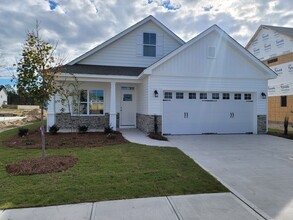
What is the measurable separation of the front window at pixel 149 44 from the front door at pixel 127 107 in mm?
2749

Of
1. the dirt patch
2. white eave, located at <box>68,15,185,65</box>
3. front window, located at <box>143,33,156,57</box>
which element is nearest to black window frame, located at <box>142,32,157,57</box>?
front window, located at <box>143,33,156,57</box>

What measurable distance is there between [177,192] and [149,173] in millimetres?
1180

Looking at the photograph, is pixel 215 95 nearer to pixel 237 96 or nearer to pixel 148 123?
pixel 237 96

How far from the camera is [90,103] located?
1355 centimetres

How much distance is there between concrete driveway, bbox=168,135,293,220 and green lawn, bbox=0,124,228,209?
472mm

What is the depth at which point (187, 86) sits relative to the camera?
12.0m

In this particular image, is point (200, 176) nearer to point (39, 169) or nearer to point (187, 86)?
point (39, 169)

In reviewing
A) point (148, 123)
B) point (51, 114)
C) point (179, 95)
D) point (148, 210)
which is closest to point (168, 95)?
point (179, 95)

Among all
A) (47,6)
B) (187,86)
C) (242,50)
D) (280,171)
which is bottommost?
(280,171)

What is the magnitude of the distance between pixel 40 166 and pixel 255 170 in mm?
5675

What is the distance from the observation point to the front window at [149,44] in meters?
14.9

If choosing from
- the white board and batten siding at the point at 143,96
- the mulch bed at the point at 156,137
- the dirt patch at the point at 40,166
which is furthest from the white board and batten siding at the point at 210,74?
the dirt patch at the point at 40,166

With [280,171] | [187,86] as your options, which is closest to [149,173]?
[280,171]

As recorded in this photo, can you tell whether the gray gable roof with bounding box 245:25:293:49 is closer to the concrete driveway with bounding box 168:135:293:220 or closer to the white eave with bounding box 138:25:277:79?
the white eave with bounding box 138:25:277:79
